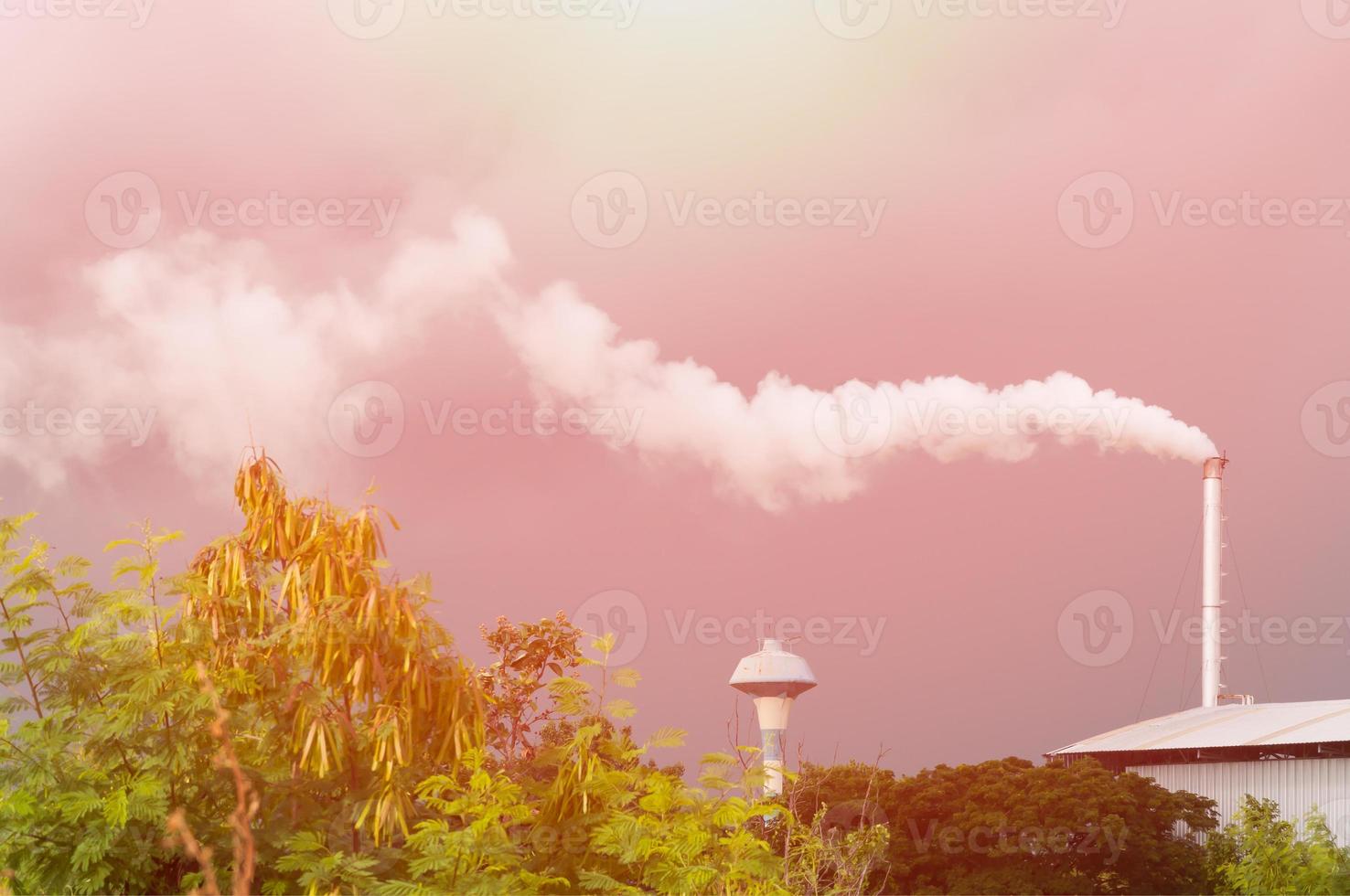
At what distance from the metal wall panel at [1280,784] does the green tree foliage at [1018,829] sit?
8.50 ft

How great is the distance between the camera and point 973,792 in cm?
2723

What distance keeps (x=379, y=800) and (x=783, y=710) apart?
99.5 ft

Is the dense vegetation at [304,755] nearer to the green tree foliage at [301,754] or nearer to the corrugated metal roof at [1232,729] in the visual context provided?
the green tree foliage at [301,754]

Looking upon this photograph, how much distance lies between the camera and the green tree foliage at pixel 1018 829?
85.8 feet

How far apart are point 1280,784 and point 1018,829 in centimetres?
686

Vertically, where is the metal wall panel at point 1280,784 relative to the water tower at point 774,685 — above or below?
below

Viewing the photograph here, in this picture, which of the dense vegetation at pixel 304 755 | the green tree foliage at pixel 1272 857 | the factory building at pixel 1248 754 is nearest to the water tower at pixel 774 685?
the factory building at pixel 1248 754

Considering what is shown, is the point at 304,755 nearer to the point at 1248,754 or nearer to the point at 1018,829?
the point at 1018,829

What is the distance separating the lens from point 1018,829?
86.6 ft

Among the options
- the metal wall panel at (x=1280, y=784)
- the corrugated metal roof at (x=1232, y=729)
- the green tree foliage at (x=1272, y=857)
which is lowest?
the green tree foliage at (x=1272, y=857)

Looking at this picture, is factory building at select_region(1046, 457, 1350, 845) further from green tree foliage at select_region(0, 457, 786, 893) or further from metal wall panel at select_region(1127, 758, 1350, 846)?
green tree foliage at select_region(0, 457, 786, 893)

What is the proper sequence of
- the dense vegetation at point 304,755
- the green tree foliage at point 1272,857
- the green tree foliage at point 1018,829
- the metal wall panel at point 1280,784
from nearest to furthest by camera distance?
the dense vegetation at point 304,755 → the green tree foliage at point 1272,857 → the green tree foliage at point 1018,829 → the metal wall panel at point 1280,784

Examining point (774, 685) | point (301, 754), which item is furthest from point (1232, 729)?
point (301, 754)

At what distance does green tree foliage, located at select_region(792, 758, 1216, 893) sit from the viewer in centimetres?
2616
